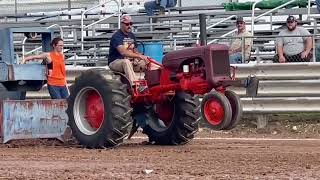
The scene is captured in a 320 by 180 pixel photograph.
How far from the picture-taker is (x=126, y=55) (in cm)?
1426

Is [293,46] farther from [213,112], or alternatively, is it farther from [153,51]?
[213,112]

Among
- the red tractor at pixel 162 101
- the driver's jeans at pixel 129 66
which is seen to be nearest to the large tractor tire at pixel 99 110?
the red tractor at pixel 162 101

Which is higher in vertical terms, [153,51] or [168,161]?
[153,51]

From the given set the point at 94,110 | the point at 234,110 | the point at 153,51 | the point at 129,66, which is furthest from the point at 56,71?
the point at 234,110

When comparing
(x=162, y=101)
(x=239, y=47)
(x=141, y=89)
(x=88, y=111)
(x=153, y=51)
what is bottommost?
(x=88, y=111)

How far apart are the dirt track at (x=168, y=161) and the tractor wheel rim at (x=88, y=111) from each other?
15.3 inches

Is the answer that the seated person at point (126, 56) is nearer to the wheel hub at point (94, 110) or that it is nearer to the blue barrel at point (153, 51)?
the wheel hub at point (94, 110)

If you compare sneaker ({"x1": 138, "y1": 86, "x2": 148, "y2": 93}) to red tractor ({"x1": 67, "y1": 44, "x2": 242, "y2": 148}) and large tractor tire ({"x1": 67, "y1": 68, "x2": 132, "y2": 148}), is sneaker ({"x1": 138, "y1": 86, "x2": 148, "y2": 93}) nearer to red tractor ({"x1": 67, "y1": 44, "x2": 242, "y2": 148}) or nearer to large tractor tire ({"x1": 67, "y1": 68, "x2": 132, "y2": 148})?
red tractor ({"x1": 67, "y1": 44, "x2": 242, "y2": 148})

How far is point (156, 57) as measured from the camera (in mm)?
15539

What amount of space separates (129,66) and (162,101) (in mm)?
845

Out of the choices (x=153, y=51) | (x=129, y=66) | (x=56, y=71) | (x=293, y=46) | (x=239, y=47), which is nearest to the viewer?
(x=129, y=66)

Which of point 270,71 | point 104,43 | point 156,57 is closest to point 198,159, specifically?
point 156,57

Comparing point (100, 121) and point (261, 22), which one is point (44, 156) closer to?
point (100, 121)

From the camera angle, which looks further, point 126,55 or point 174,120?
point 174,120
